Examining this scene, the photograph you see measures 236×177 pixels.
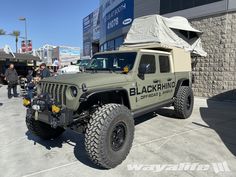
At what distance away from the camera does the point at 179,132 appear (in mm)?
5207

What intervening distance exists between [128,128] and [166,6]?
10.0 m

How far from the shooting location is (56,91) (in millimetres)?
3744

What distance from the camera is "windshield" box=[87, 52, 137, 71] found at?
4.55 m

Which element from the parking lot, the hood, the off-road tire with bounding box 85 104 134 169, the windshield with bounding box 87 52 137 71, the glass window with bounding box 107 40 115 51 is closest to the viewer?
the off-road tire with bounding box 85 104 134 169

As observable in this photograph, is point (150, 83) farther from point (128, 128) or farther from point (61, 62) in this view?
point (61, 62)

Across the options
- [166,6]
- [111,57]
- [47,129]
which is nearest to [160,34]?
[111,57]

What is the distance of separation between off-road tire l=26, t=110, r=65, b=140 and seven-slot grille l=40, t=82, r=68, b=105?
1.88 feet

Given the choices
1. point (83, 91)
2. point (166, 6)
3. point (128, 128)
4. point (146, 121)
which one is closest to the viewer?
point (83, 91)

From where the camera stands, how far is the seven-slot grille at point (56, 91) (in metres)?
3.59

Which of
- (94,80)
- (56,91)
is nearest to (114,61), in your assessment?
(94,80)

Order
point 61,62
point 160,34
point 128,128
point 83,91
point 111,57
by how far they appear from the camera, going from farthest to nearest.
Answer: point 61,62 < point 160,34 < point 111,57 < point 128,128 < point 83,91

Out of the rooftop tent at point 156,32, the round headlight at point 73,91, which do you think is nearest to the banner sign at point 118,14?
the rooftop tent at point 156,32

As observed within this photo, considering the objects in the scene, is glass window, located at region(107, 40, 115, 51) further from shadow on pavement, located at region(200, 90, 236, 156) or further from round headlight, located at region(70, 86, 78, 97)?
round headlight, located at region(70, 86, 78, 97)

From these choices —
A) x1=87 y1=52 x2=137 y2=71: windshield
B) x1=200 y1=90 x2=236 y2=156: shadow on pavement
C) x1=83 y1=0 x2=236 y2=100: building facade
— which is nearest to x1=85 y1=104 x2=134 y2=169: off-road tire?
x1=87 y1=52 x2=137 y2=71: windshield
